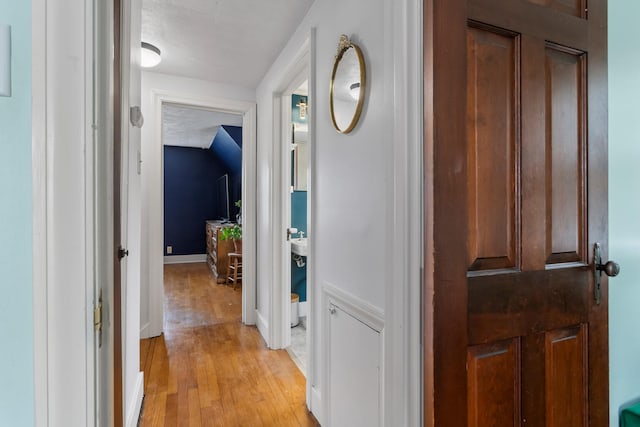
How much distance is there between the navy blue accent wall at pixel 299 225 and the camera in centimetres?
327

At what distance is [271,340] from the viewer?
258 cm

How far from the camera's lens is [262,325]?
2863 mm

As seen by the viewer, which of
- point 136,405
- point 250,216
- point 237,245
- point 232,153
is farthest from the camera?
point 232,153

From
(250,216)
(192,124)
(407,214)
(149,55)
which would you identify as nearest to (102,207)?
(407,214)

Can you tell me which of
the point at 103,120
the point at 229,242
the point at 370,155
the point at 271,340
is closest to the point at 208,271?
the point at 229,242

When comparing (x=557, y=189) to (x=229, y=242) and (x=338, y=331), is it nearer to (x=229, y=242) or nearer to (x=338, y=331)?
(x=338, y=331)

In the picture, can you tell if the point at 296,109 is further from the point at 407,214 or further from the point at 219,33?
the point at 407,214

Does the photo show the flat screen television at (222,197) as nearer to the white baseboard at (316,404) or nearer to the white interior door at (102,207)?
the white baseboard at (316,404)

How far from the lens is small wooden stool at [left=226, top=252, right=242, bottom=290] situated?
14.9 ft

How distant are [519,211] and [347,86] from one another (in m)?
0.91
